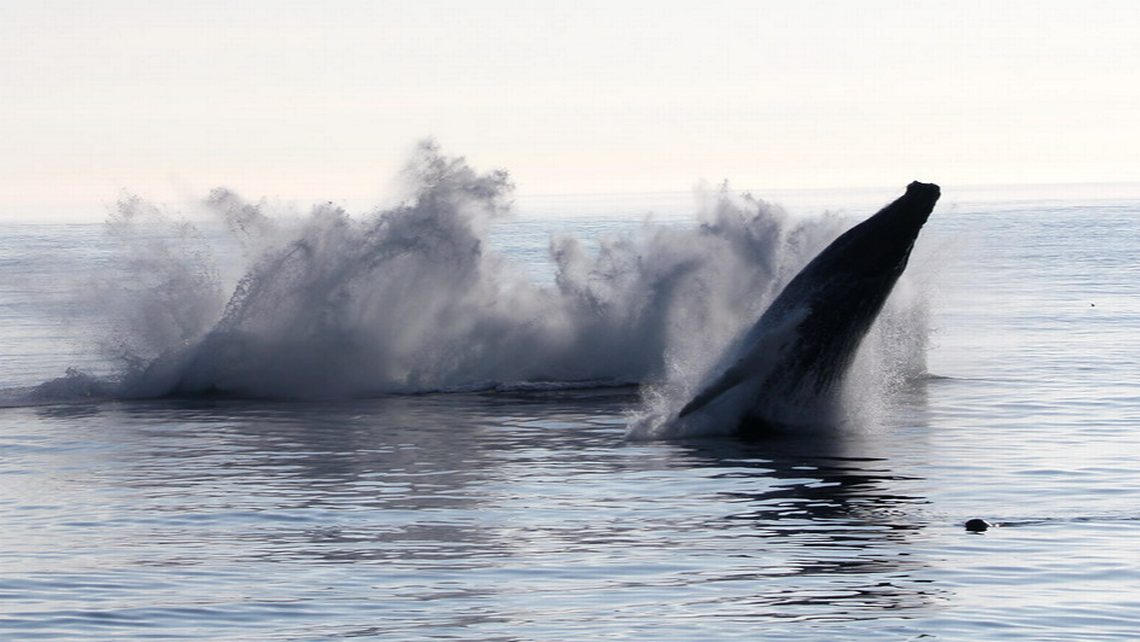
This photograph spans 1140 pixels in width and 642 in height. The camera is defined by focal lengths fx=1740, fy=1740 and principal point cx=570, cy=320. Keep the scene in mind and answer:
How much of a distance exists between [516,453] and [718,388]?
10.7 ft

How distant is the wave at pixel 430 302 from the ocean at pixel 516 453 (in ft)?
0.25

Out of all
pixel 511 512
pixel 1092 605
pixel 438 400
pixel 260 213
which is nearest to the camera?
pixel 1092 605

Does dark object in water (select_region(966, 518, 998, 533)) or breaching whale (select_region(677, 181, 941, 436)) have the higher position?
breaching whale (select_region(677, 181, 941, 436))

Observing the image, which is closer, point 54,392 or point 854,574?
point 854,574

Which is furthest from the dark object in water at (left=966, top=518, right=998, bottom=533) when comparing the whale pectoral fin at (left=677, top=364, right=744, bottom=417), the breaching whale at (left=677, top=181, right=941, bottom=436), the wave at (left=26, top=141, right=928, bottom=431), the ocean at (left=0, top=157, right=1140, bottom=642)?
the wave at (left=26, top=141, right=928, bottom=431)

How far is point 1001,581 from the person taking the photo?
1437cm

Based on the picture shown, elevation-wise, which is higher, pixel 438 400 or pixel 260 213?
pixel 260 213

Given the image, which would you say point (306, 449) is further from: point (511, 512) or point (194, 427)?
point (511, 512)

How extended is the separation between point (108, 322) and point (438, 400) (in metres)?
10.8

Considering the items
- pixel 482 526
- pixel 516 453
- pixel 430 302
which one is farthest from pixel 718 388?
pixel 430 302

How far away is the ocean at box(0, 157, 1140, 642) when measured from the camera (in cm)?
1379

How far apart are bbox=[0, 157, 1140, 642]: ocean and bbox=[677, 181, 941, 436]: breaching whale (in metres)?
0.64

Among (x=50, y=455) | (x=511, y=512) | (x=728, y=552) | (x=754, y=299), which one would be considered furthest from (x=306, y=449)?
(x=754, y=299)

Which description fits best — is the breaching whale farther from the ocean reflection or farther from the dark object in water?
the dark object in water
